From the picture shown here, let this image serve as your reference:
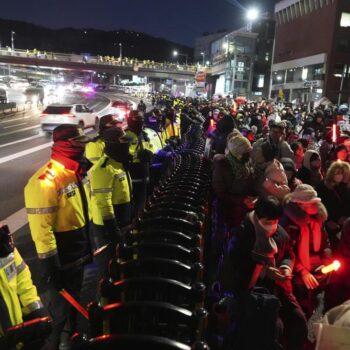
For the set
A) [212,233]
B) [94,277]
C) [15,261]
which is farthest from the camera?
[212,233]

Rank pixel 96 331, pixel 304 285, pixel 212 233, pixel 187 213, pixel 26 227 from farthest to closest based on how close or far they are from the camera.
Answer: pixel 26 227 < pixel 212 233 < pixel 304 285 < pixel 187 213 < pixel 96 331

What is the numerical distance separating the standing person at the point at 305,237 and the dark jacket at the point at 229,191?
124 cm

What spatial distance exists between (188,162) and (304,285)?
2881 millimetres

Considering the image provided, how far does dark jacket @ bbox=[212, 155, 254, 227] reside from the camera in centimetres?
547

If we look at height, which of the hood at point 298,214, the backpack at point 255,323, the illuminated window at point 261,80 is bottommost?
the backpack at point 255,323

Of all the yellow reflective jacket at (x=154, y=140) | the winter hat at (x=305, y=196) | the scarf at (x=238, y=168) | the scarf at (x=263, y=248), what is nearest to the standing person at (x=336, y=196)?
the scarf at (x=238, y=168)

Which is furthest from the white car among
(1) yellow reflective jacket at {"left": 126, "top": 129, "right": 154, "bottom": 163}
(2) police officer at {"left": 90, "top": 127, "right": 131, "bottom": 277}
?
(2) police officer at {"left": 90, "top": 127, "right": 131, "bottom": 277}

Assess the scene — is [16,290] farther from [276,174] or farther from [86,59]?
[86,59]

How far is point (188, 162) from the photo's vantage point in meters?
6.41

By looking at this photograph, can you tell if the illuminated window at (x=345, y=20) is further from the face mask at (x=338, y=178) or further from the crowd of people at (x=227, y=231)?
the crowd of people at (x=227, y=231)

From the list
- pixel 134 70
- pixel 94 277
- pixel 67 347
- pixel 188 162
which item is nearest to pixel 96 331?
pixel 67 347

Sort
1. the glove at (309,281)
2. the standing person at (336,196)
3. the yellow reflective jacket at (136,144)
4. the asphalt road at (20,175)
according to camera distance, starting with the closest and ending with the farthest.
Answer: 1. the glove at (309,281)
2. the standing person at (336,196)
3. the asphalt road at (20,175)
4. the yellow reflective jacket at (136,144)

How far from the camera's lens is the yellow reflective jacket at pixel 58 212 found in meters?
3.42

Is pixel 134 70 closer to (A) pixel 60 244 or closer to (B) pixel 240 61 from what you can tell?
(B) pixel 240 61
